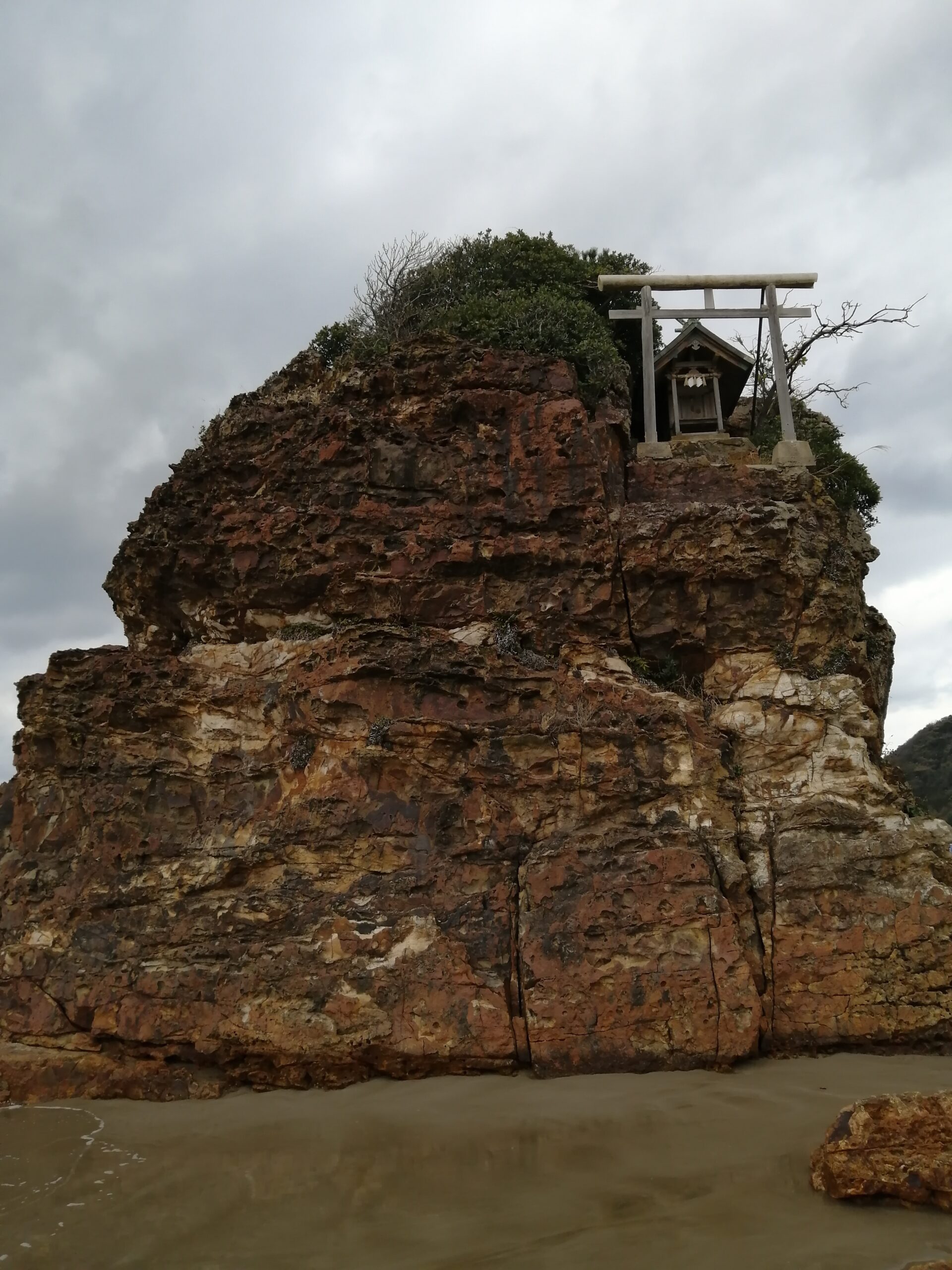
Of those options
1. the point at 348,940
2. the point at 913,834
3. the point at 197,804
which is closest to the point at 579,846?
the point at 348,940

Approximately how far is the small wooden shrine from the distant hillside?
72.9 feet

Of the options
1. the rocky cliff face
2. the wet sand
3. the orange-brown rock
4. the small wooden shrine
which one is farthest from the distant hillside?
the orange-brown rock

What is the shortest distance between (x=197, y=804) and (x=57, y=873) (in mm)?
1450

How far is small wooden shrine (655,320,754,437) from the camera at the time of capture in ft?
41.2

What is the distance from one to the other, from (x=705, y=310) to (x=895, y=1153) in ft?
35.2

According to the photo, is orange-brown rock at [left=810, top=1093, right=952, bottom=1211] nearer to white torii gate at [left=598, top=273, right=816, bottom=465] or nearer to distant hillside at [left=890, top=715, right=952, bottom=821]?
white torii gate at [left=598, top=273, right=816, bottom=465]

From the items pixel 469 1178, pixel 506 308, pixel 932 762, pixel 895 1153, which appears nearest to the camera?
pixel 895 1153

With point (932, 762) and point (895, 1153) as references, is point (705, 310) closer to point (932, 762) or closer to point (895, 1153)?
point (895, 1153)

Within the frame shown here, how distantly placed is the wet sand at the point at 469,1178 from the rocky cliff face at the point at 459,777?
509 mm

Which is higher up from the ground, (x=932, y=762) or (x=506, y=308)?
(x=506, y=308)

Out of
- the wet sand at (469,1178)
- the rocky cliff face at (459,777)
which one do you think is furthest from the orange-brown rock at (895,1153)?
the rocky cliff face at (459,777)

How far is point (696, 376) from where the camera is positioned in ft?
41.2

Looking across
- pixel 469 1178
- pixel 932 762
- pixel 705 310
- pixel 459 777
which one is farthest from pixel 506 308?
pixel 932 762

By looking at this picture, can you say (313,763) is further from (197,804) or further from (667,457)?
(667,457)
